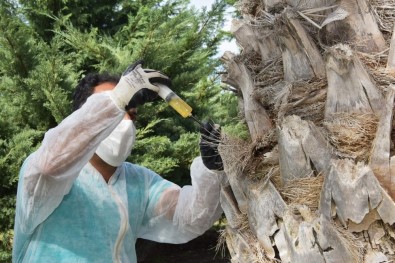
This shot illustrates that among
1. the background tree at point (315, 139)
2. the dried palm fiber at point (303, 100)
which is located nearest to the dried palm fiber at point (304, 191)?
the background tree at point (315, 139)

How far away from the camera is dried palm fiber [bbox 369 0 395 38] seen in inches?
82.8

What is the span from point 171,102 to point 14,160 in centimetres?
220

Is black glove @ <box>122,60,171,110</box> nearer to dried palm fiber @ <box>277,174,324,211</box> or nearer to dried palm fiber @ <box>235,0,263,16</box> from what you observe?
dried palm fiber @ <box>235,0,263,16</box>

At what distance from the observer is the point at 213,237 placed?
6.18 meters

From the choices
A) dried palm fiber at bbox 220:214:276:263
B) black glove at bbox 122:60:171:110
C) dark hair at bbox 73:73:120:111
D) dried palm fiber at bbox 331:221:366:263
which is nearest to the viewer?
dried palm fiber at bbox 331:221:366:263

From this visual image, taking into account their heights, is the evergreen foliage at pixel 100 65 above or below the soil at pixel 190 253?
above

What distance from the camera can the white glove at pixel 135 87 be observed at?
94.7 inches

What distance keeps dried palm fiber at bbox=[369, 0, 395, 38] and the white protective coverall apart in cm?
107

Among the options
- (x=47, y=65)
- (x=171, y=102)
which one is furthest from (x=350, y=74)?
(x=47, y=65)

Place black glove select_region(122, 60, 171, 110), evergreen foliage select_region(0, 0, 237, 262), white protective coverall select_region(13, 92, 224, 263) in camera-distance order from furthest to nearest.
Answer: evergreen foliage select_region(0, 0, 237, 262), black glove select_region(122, 60, 171, 110), white protective coverall select_region(13, 92, 224, 263)

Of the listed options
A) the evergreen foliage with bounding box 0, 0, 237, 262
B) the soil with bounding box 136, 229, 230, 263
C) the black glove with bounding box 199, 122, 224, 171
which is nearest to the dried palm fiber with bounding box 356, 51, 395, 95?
the black glove with bounding box 199, 122, 224, 171

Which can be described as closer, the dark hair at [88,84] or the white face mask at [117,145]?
the white face mask at [117,145]

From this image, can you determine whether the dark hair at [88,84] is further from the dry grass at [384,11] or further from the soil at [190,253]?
the soil at [190,253]

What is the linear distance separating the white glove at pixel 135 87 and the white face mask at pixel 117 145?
1.05ft
